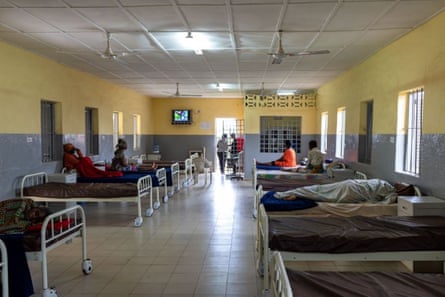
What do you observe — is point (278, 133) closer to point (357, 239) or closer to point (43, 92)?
point (43, 92)

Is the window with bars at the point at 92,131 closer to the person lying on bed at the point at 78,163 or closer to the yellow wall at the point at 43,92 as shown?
the yellow wall at the point at 43,92

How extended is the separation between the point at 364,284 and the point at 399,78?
12.3 feet

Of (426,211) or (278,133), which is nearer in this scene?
(426,211)

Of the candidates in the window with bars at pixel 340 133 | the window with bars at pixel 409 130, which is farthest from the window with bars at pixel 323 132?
the window with bars at pixel 409 130

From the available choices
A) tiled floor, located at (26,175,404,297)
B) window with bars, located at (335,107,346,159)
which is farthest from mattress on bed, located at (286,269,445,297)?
window with bars, located at (335,107,346,159)

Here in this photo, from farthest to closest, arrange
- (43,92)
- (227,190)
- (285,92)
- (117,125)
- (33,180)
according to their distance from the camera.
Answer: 1. (285,92)
2. (117,125)
3. (227,190)
4. (43,92)
5. (33,180)

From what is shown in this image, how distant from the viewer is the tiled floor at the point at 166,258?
362 cm

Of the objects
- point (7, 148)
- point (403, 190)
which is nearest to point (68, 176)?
point (7, 148)

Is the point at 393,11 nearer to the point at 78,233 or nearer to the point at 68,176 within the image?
the point at 78,233

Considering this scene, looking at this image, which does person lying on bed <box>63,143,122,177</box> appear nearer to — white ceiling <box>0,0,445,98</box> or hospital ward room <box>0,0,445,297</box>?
hospital ward room <box>0,0,445,297</box>

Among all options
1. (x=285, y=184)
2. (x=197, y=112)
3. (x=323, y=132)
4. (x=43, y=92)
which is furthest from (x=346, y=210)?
(x=197, y=112)

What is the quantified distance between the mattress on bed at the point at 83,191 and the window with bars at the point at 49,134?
1055 millimetres

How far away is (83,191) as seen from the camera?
5.94 meters

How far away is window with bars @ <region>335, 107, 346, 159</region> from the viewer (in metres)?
8.40
